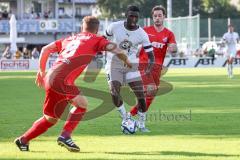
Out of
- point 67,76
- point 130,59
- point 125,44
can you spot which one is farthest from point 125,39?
point 67,76

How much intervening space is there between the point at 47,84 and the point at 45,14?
71.0m

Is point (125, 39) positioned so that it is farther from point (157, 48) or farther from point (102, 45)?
point (102, 45)

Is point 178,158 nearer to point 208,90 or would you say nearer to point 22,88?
point 208,90

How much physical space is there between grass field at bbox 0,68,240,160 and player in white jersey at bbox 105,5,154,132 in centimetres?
54

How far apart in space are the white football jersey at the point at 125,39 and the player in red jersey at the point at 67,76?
2.81 metres

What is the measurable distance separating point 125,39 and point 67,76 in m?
3.04

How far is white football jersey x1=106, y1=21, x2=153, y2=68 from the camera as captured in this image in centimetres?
1446

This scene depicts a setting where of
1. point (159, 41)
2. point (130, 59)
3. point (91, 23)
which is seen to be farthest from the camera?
point (159, 41)

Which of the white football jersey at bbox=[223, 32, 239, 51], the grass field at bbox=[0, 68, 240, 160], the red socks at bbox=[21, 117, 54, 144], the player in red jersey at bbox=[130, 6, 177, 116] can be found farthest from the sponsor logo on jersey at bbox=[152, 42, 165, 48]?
the white football jersey at bbox=[223, 32, 239, 51]

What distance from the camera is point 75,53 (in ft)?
37.5

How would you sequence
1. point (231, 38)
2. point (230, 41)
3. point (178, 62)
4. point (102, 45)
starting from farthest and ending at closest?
point (178, 62) → point (230, 41) → point (231, 38) → point (102, 45)

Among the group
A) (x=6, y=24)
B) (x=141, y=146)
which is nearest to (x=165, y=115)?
(x=141, y=146)

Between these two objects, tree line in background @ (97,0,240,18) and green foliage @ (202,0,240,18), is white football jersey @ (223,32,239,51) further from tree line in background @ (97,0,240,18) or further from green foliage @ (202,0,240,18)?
green foliage @ (202,0,240,18)

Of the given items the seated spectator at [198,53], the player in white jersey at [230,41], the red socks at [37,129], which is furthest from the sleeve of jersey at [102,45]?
the seated spectator at [198,53]
